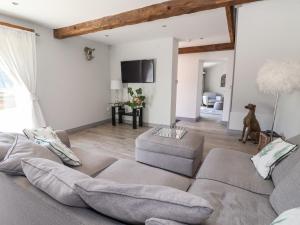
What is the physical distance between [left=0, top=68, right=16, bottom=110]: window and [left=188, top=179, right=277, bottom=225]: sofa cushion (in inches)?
142

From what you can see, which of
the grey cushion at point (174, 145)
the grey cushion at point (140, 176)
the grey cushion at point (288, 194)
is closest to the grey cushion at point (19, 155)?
the grey cushion at point (140, 176)

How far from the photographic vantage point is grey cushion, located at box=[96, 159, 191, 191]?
56.4 inches

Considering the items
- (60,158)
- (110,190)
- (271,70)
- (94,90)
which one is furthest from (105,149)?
(271,70)

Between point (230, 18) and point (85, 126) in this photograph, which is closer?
point (230, 18)

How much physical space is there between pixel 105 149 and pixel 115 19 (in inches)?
89.4

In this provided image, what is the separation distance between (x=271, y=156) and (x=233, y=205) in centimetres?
73

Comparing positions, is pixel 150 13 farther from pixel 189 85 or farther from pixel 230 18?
pixel 189 85

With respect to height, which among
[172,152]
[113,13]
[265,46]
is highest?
[113,13]

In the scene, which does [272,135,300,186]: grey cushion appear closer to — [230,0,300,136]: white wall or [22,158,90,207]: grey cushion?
[230,0,300,136]: white wall

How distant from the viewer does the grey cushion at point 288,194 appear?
3.27 ft

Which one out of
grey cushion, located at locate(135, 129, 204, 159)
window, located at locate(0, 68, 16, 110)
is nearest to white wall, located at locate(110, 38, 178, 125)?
grey cushion, located at locate(135, 129, 204, 159)

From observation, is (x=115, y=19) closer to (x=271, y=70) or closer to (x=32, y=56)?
(x=32, y=56)

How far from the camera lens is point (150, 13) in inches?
104

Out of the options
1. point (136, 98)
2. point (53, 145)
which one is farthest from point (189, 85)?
point (53, 145)
